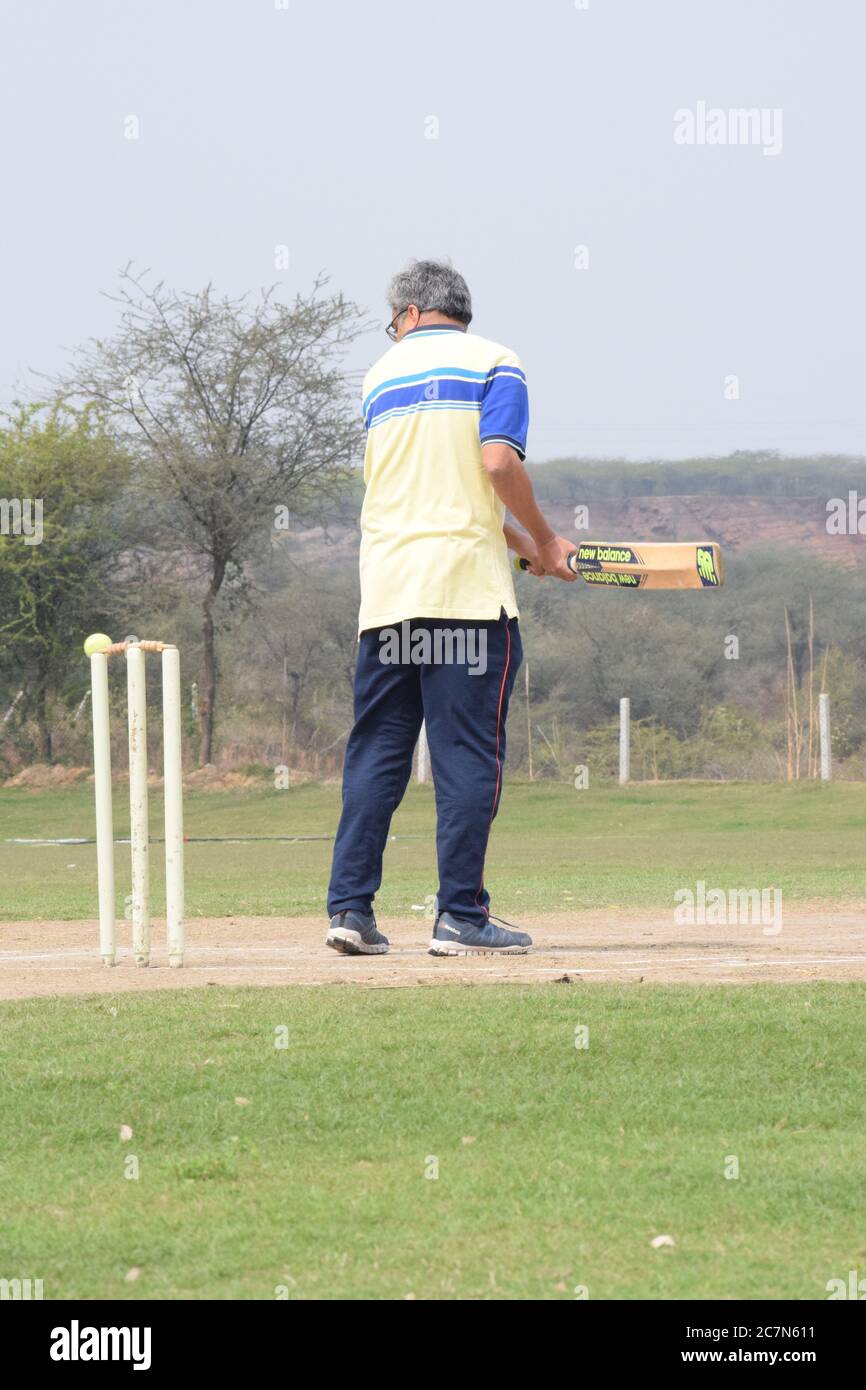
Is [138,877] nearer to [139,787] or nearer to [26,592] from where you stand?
[139,787]

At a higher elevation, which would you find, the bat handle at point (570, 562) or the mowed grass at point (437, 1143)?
the bat handle at point (570, 562)

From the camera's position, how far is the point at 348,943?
20.4ft

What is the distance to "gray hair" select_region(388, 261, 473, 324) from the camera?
6.50 m

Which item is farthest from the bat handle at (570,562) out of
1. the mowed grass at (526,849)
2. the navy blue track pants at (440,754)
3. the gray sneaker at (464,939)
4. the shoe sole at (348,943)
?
the mowed grass at (526,849)

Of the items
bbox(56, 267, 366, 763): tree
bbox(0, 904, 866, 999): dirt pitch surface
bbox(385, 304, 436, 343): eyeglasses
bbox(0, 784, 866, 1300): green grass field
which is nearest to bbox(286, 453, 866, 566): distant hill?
bbox(56, 267, 366, 763): tree

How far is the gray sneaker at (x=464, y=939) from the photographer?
6164 mm

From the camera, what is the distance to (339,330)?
37.9 metres

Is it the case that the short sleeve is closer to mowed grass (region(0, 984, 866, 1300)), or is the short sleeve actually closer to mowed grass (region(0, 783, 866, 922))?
mowed grass (region(0, 984, 866, 1300))

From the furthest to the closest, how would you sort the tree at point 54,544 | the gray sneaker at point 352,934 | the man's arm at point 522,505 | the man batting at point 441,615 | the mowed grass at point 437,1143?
the tree at point 54,544 < the gray sneaker at point 352,934 < the man batting at point 441,615 < the man's arm at point 522,505 < the mowed grass at point 437,1143

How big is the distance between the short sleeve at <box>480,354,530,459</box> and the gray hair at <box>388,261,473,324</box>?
497 mm

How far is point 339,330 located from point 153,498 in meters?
5.52

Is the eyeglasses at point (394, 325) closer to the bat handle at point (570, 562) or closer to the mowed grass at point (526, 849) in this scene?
the bat handle at point (570, 562)
